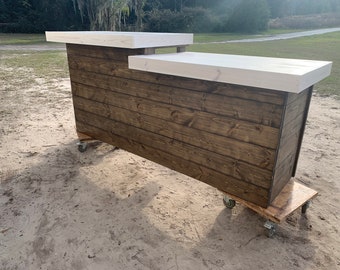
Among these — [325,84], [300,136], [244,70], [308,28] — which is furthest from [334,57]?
[308,28]

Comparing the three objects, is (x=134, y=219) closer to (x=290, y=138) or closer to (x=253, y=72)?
(x=290, y=138)

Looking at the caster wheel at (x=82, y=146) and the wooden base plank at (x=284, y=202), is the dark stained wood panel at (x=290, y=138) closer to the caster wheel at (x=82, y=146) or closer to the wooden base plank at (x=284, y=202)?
the wooden base plank at (x=284, y=202)

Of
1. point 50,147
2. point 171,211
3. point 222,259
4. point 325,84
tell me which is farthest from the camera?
point 325,84

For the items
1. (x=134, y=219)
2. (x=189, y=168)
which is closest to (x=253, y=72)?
(x=189, y=168)

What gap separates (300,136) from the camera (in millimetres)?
2340

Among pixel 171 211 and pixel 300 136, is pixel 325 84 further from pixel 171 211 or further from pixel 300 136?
pixel 171 211

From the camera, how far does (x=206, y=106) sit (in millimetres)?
2119

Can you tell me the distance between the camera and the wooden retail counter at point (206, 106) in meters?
1.82

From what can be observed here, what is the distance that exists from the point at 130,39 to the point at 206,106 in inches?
31.2

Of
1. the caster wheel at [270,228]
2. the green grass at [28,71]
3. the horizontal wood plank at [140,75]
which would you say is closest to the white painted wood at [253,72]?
the horizontal wood plank at [140,75]

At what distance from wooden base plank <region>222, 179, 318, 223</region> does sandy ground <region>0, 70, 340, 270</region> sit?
232 millimetres

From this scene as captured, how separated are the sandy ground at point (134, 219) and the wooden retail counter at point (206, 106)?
0.33 meters

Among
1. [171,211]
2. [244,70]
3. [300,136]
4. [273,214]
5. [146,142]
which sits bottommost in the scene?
[171,211]

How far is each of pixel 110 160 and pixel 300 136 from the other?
6.62 feet
